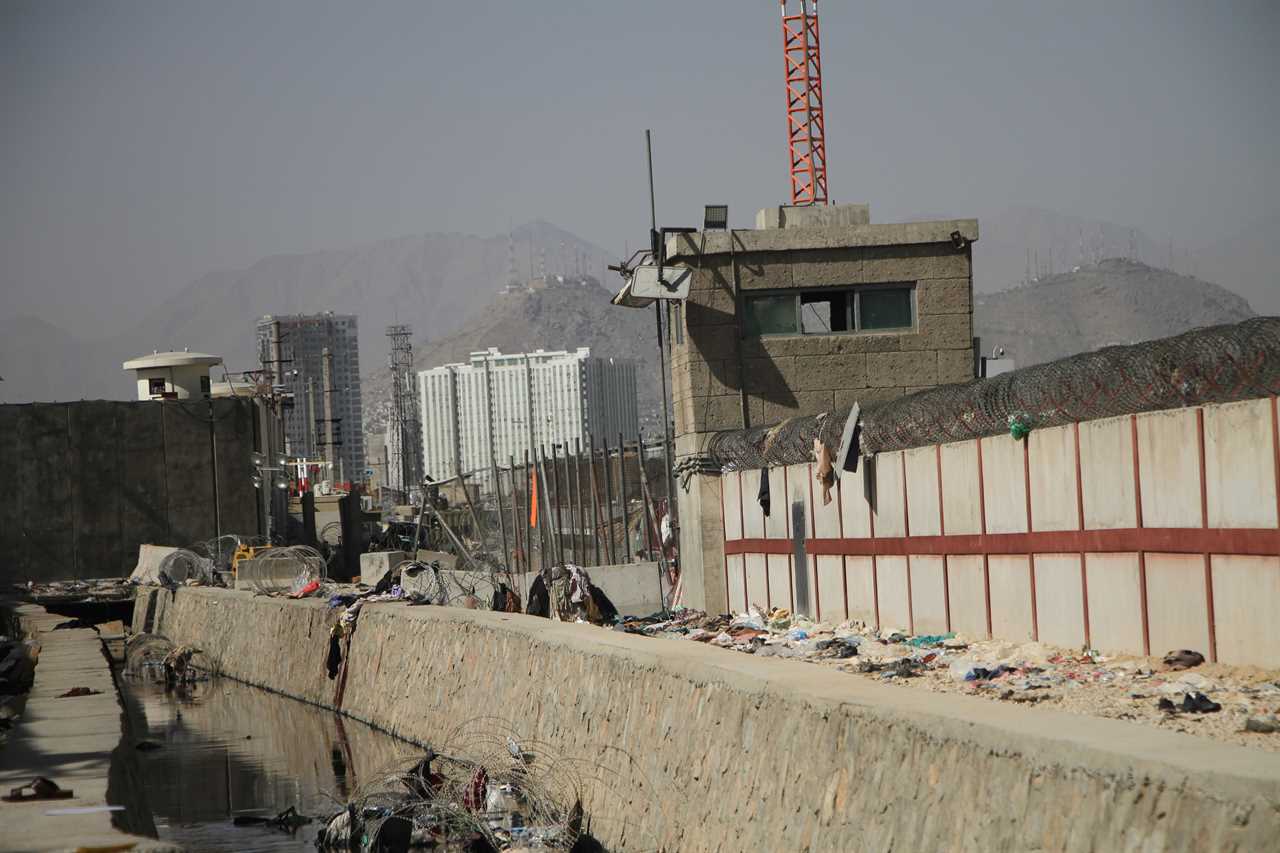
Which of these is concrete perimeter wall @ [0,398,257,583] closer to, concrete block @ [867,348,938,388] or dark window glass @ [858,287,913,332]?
dark window glass @ [858,287,913,332]

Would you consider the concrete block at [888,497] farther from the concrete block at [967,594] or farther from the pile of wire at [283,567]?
the pile of wire at [283,567]

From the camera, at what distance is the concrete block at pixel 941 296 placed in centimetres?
2025

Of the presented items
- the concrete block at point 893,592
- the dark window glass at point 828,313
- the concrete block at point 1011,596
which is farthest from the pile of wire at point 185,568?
the concrete block at point 1011,596

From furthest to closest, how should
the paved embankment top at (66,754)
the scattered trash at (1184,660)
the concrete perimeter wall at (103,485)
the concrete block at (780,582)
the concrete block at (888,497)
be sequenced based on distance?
the concrete perimeter wall at (103,485) < the concrete block at (780,582) < the concrete block at (888,497) < the scattered trash at (1184,660) < the paved embankment top at (66,754)

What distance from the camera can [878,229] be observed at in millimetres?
20109

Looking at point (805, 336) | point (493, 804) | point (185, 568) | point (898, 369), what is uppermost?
point (805, 336)

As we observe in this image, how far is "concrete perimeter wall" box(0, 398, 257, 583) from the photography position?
50.8 m

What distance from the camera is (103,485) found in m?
51.1

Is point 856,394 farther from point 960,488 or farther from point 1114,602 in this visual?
point 1114,602

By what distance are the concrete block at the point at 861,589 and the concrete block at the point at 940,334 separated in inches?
205

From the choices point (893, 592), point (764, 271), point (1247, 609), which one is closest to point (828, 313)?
point (764, 271)

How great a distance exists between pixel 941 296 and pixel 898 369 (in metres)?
1.07

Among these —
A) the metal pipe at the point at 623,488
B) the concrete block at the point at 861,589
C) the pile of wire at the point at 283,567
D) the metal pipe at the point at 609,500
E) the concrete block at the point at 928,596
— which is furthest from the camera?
the pile of wire at the point at 283,567

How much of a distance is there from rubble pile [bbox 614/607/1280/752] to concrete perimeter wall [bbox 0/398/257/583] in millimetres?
38740
